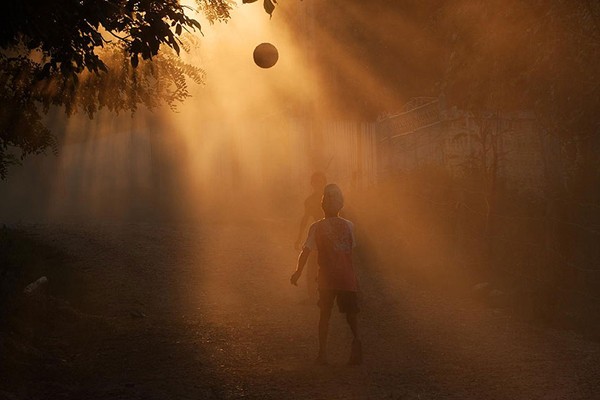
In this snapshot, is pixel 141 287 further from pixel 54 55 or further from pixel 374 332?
pixel 54 55

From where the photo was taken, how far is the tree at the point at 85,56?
5.62 metres

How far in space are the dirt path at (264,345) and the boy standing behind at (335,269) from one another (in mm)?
318

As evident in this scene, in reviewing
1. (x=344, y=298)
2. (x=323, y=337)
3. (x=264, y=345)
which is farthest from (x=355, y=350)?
(x=264, y=345)

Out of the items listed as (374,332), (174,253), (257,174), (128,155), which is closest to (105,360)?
(374,332)

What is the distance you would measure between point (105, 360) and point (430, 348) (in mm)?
3236

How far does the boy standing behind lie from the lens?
714 centimetres

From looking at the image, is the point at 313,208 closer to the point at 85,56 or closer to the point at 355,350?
the point at 355,350

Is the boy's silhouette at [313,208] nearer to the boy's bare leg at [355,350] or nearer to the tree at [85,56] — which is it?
the tree at [85,56]

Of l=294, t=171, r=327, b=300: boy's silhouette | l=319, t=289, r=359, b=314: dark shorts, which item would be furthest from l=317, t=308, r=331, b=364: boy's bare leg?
l=294, t=171, r=327, b=300: boy's silhouette

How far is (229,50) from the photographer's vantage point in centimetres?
2403

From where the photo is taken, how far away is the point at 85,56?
5.93 metres

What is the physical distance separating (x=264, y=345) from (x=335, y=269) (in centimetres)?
151

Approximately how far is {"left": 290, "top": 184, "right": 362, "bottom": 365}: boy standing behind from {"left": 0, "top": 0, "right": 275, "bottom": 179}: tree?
2.11 m

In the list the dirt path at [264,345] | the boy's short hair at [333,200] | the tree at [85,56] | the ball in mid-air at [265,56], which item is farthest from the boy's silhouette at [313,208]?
the boy's short hair at [333,200]
